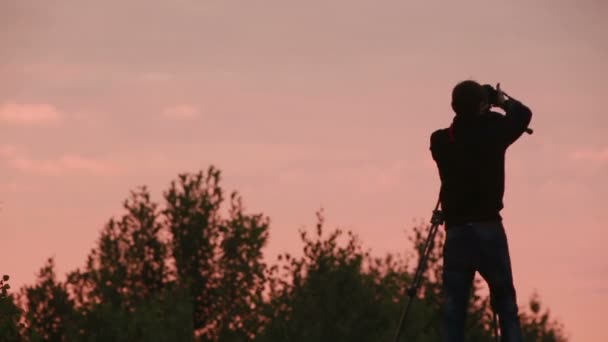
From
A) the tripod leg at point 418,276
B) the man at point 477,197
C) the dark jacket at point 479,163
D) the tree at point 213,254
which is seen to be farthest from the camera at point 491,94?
the tree at point 213,254

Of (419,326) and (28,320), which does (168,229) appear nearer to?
(28,320)

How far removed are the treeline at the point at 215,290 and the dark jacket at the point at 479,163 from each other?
4335cm

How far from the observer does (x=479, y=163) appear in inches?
431

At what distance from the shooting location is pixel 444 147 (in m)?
11.2

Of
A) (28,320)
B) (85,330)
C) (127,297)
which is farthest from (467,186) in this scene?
(28,320)

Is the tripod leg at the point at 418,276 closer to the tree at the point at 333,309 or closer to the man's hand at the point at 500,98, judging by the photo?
the man's hand at the point at 500,98

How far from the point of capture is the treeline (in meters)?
55.5

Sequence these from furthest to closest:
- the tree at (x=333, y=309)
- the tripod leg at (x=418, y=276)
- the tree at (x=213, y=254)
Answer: the tree at (x=213, y=254) → the tree at (x=333, y=309) → the tripod leg at (x=418, y=276)

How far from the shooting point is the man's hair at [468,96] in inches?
430

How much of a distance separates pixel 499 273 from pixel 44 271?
250ft

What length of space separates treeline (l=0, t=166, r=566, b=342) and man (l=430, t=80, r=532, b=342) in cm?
4321

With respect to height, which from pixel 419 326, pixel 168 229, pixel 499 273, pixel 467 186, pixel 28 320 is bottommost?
pixel 499 273

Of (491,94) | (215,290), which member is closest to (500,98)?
(491,94)

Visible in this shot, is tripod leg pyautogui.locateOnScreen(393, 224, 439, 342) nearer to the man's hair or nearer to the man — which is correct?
the man
